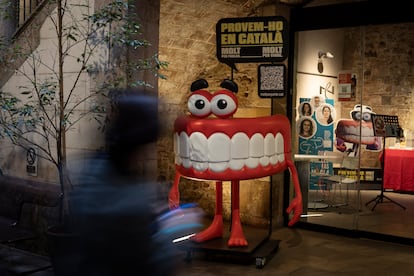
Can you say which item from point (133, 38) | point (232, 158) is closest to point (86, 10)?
point (133, 38)

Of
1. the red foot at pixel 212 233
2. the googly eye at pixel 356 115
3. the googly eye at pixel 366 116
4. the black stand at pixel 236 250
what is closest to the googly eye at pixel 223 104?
the red foot at pixel 212 233

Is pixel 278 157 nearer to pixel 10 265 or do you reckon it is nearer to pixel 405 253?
pixel 405 253

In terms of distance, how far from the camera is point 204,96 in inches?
213

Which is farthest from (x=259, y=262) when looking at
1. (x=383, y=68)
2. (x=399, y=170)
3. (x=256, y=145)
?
(x=383, y=68)

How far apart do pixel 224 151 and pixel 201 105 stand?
0.49 meters

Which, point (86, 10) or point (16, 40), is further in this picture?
point (16, 40)

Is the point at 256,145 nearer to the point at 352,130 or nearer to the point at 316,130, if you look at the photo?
the point at 316,130

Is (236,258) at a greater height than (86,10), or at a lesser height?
lesser

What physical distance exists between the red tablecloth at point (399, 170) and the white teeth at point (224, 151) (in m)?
3.69

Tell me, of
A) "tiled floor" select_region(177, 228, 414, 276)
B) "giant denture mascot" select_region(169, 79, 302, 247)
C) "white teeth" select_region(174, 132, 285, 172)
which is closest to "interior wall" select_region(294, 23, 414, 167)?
"tiled floor" select_region(177, 228, 414, 276)

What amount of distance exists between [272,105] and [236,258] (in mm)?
2222

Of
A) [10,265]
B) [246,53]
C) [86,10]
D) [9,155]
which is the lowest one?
[10,265]

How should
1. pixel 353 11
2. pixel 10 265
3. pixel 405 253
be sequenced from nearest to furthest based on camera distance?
pixel 10 265
pixel 405 253
pixel 353 11

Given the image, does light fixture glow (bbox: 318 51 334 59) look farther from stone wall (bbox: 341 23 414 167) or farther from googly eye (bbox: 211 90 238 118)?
googly eye (bbox: 211 90 238 118)
